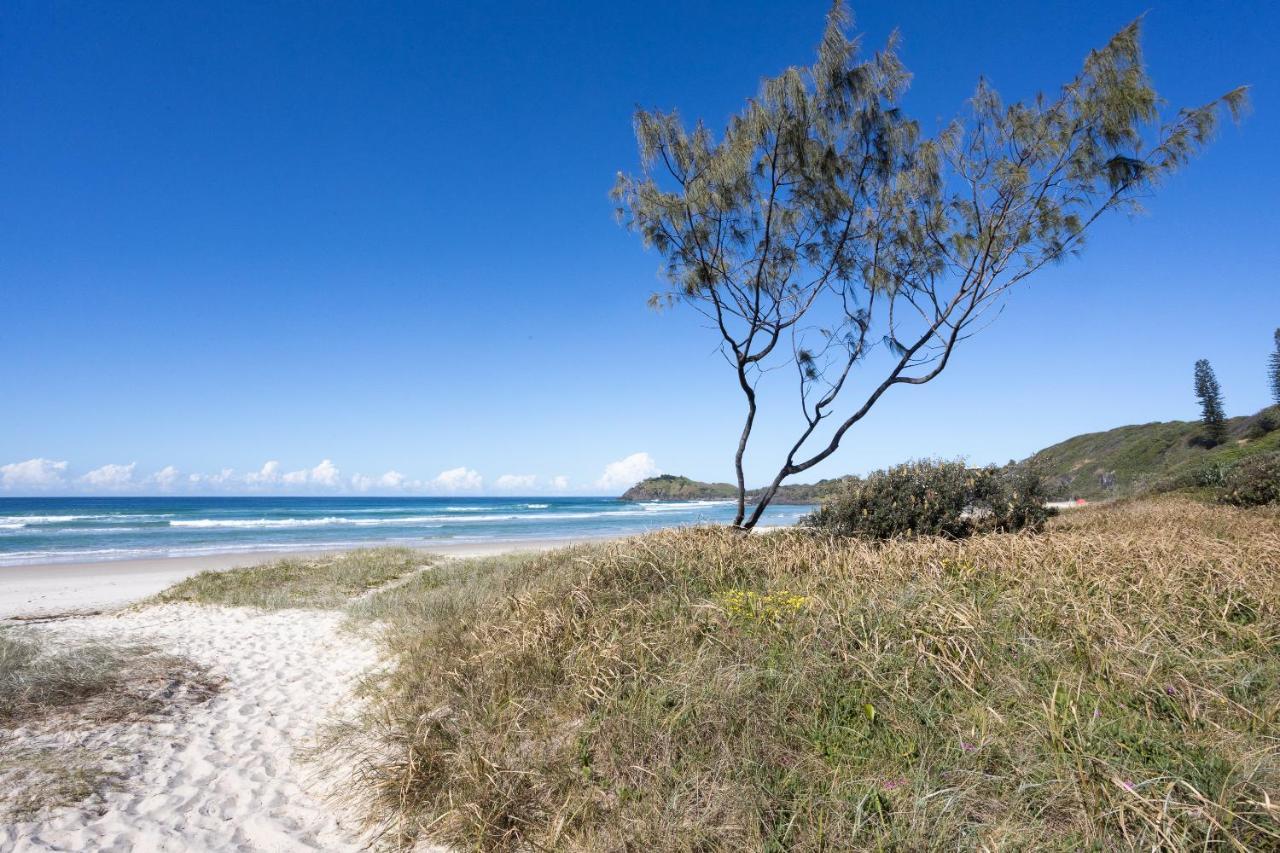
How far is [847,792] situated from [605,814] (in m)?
1.27

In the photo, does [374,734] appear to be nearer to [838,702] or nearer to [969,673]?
[838,702]

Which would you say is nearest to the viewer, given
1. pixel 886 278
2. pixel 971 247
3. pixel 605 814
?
pixel 605 814

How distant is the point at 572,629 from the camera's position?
17.8 ft

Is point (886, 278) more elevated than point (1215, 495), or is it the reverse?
point (886, 278)

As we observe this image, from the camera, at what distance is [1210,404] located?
1753 inches

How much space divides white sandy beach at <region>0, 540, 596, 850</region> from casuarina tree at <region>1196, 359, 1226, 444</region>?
55025 millimetres

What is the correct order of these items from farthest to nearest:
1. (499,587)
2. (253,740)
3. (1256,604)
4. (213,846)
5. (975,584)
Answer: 1. (499,587)
2. (975,584)
3. (253,740)
4. (1256,604)
5. (213,846)

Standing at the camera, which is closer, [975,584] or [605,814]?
[605,814]

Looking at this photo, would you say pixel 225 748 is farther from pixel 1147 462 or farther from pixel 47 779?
pixel 1147 462

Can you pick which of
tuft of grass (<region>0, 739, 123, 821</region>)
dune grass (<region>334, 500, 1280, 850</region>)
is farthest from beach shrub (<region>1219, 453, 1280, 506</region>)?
tuft of grass (<region>0, 739, 123, 821</region>)

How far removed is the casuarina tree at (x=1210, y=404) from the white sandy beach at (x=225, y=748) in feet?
181

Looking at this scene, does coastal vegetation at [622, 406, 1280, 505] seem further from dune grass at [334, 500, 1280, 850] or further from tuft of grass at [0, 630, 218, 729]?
tuft of grass at [0, 630, 218, 729]

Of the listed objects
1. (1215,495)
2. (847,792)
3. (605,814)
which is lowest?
(605,814)

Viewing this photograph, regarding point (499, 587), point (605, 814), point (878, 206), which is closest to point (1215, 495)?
point (878, 206)
